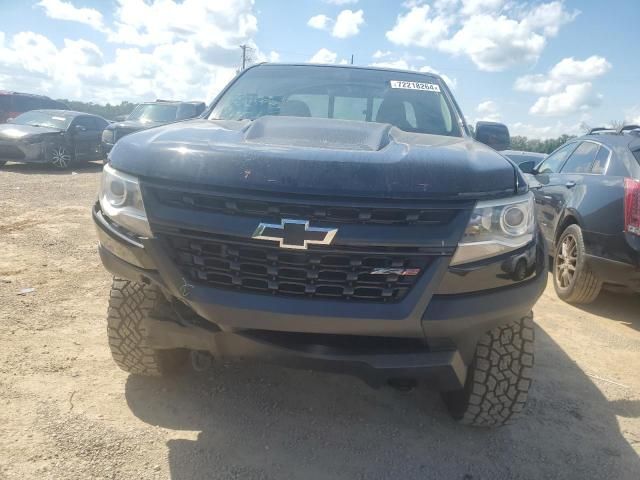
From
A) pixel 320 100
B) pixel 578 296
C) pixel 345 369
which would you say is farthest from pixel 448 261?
pixel 578 296

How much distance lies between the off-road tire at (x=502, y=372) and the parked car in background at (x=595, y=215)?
211 cm

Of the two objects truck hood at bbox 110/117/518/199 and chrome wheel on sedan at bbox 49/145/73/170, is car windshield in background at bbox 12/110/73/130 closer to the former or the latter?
chrome wheel on sedan at bbox 49/145/73/170

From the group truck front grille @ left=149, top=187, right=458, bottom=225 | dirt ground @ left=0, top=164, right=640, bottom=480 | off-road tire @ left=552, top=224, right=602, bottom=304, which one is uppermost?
truck front grille @ left=149, top=187, right=458, bottom=225

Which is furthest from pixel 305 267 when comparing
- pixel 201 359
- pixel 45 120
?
pixel 45 120

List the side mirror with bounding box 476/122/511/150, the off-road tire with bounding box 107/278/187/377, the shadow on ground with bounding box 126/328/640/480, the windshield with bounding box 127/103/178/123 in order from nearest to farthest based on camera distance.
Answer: the shadow on ground with bounding box 126/328/640/480 < the off-road tire with bounding box 107/278/187/377 < the side mirror with bounding box 476/122/511/150 < the windshield with bounding box 127/103/178/123

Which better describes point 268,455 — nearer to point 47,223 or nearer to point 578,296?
point 578,296

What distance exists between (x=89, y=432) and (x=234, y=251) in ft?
3.84

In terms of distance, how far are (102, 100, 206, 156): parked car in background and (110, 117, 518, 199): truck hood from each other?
398 inches

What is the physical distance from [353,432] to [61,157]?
38.6ft

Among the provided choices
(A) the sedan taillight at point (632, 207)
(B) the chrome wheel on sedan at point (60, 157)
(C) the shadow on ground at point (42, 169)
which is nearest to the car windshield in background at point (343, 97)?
(A) the sedan taillight at point (632, 207)

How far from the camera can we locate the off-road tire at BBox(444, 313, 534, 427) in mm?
2285

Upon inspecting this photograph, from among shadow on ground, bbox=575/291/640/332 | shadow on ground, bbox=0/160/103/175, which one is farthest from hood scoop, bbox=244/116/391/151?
shadow on ground, bbox=0/160/103/175

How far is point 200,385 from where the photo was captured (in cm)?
278

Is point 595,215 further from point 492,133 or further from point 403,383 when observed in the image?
point 403,383
